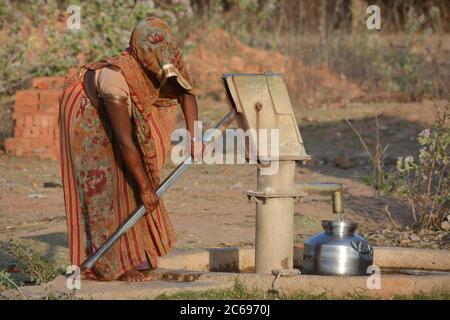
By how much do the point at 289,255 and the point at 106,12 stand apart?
679 centimetres

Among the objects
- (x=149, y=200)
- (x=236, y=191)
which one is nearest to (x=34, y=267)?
(x=149, y=200)

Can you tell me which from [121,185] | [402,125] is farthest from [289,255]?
[402,125]

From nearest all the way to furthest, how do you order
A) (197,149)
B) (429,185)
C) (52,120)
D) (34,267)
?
(197,149), (34,267), (429,185), (52,120)

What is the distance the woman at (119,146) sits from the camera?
436cm

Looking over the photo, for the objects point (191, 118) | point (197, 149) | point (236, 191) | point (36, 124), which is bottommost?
point (236, 191)

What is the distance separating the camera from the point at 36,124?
367 inches

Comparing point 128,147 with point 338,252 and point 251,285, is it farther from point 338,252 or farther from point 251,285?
point 338,252

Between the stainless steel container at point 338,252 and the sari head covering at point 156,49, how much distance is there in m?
0.97

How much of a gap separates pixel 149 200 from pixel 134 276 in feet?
1.24

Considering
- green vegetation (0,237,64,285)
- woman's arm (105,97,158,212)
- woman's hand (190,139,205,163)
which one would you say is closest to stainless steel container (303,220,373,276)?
woman's hand (190,139,205,163)

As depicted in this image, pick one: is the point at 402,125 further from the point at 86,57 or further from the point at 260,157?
the point at 260,157

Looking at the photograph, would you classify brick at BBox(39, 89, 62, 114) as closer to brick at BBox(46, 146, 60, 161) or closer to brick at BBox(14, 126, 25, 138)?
brick at BBox(14, 126, 25, 138)
